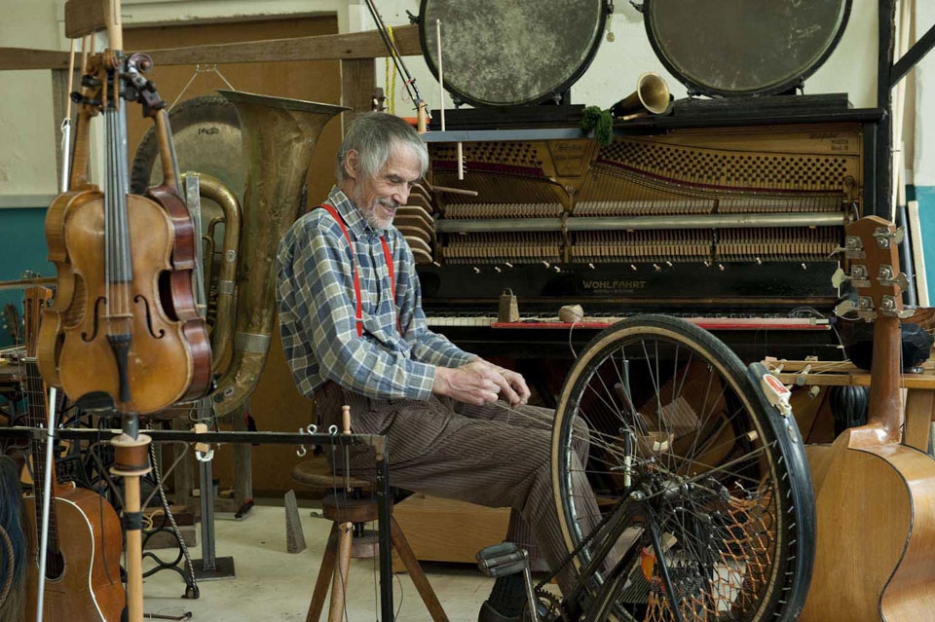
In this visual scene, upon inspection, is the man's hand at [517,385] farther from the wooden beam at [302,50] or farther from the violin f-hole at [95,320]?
the wooden beam at [302,50]

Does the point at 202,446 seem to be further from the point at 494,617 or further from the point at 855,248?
the point at 855,248

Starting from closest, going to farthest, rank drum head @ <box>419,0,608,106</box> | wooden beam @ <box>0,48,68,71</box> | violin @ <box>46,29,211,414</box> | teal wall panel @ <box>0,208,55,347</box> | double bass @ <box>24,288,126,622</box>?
violin @ <box>46,29,211,414</box> < double bass @ <box>24,288,126,622</box> < drum head @ <box>419,0,608,106</box> < wooden beam @ <box>0,48,68,71</box> < teal wall panel @ <box>0,208,55,347</box>

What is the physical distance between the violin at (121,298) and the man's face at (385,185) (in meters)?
0.94

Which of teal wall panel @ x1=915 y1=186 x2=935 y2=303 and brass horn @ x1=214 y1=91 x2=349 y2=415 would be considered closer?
brass horn @ x1=214 y1=91 x2=349 y2=415

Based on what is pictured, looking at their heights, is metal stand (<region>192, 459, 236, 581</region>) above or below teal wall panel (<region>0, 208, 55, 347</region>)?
below

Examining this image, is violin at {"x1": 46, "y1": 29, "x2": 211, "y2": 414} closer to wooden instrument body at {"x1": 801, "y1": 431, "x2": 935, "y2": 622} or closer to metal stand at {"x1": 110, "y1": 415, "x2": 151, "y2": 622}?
metal stand at {"x1": 110, "y1": 415, "x2": 151, "y2": 622}

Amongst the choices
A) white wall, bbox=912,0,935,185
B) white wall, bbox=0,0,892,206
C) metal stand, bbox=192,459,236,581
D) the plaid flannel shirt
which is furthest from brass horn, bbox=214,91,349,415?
white wall, bbox=912,0,935,185

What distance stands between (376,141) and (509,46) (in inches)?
55.2

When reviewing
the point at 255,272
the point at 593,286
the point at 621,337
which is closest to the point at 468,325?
the point at 593,286

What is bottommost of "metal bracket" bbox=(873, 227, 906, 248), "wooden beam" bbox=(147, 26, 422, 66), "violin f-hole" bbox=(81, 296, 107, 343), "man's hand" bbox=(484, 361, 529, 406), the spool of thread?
"man's hand" bbox=(484, 361, 529, 406)

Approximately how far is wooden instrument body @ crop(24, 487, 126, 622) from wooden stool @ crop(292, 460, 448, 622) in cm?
65

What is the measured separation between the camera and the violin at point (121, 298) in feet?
6.16

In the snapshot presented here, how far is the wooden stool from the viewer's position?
273 cm

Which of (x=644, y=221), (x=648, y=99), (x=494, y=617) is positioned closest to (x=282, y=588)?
(x=494, y=617)
